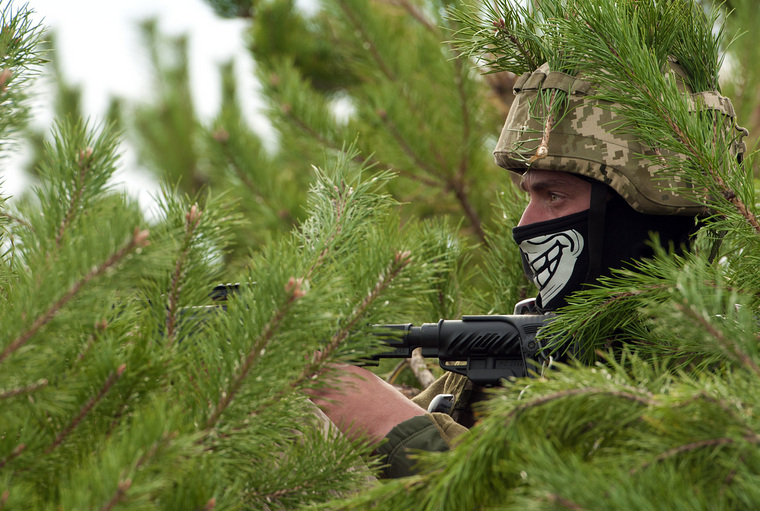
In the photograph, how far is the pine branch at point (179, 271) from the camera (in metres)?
1.03

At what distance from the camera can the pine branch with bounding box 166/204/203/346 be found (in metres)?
1.03

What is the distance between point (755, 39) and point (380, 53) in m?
2.04

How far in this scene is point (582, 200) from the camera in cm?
200

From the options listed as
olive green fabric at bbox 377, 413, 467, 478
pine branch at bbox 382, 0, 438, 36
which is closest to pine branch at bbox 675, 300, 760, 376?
olive green fabric at bbox 377, 413, 467, 478

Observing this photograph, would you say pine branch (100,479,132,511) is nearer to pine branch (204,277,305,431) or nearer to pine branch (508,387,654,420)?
pine branch (204,277,305,431)

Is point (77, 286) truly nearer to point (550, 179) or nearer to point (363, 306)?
point (363, 306)

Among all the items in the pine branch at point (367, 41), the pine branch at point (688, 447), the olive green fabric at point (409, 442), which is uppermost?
the pine branch at point (367, 41)

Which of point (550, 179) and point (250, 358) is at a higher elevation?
point (550, 179)

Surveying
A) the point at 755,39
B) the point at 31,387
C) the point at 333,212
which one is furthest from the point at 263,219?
the point at 31,387

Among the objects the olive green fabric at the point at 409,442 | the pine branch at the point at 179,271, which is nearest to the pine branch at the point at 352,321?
the pine branch at the point at 179,271

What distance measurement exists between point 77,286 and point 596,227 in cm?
147

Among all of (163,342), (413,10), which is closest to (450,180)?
(413,10)

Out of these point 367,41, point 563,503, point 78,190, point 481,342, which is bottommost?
point 481,342

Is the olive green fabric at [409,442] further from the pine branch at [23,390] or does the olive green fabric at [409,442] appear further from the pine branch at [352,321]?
the pine branch at [23,390]
